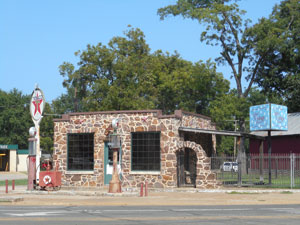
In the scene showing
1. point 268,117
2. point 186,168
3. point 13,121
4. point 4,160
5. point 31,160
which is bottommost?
point 186,168

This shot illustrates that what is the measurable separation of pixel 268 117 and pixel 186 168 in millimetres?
5657

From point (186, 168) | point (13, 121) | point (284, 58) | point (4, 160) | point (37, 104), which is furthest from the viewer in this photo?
point (13, 121)

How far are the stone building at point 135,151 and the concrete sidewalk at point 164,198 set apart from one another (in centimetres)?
163

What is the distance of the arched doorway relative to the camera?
26.8 m

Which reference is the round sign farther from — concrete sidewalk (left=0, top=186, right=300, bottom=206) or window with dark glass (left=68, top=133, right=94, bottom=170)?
concrete sidewalk (left=0, top=186, right=300, bottom=206)

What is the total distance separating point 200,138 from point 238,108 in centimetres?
2147

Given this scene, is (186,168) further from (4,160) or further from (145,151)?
(4,160)

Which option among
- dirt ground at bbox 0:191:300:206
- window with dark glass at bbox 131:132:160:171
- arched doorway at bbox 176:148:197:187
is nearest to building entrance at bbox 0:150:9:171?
arched doorway at bbox 176:148:197:187

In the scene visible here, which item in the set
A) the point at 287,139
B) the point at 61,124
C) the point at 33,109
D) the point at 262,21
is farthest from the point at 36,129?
the point at 262,21

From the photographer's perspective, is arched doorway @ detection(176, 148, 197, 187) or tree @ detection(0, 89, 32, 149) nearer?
arched doorway @ detection(176, 148, 197, 187)

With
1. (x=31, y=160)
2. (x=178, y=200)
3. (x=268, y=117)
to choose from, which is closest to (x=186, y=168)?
(x=268, y=117)

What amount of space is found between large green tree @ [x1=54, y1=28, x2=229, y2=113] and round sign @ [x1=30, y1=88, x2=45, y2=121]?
963 inches

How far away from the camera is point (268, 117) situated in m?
27.6

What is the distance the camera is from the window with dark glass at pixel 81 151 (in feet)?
93.5
